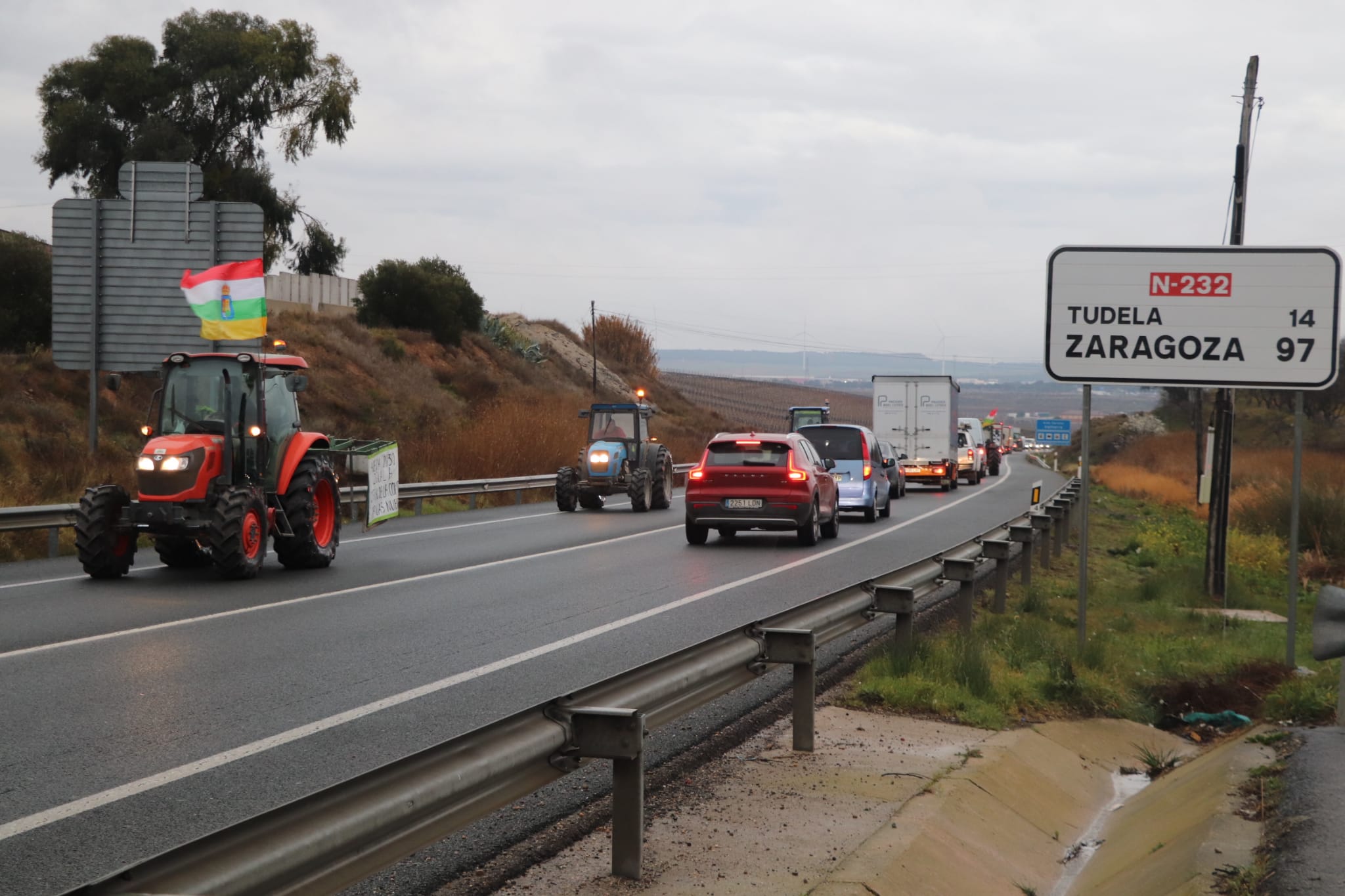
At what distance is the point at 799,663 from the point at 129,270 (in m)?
24.7

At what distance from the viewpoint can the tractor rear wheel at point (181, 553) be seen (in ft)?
54.4

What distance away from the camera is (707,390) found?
361 ft

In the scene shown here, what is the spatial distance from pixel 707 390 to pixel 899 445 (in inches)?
2463

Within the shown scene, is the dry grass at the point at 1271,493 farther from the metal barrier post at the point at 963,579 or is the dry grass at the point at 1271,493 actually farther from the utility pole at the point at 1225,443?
the metal barrier post at the point at 963,579

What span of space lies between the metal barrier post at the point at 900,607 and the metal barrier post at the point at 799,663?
6.95 ft

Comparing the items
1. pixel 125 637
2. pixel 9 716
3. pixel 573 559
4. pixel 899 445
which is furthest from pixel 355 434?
pixel 9 716

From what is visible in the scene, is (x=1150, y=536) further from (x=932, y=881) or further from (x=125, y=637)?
(x=932, y=881)

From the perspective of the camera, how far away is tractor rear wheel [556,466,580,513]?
29.6 m

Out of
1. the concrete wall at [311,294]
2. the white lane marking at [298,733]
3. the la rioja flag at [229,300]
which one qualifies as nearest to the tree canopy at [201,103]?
the concrete wall at [311,294]

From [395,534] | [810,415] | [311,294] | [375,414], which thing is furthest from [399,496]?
[311,294]

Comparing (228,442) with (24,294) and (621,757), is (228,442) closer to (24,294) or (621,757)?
(621,757)

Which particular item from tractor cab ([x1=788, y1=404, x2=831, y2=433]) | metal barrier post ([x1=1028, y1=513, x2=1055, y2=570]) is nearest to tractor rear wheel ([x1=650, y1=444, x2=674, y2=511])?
metal barrier post ([x1=1028, y1=513, x2=1055, y2=570])

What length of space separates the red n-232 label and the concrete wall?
173ft

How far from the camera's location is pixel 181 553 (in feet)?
55.3
